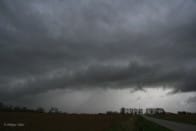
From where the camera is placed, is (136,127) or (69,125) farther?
(69,125)

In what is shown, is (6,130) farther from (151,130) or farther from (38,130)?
(151,130)

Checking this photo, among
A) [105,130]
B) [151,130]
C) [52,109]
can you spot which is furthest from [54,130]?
[52,109]

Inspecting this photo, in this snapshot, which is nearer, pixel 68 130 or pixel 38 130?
pixel 38 130

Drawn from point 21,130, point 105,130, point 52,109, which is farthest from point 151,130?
point 52,109

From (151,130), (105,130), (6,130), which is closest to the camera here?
(6,130)

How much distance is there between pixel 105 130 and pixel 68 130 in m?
5.02

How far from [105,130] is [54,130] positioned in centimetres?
672

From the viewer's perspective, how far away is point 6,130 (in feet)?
96.5

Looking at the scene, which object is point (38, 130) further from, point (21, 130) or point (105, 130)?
point (105, 130)

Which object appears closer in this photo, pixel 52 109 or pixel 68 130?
pixel 68 130

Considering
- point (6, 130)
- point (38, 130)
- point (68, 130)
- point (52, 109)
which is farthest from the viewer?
point (52, 109)

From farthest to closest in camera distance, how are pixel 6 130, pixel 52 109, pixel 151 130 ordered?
pixel 52 109, pixel 151 130, pixel 6 130

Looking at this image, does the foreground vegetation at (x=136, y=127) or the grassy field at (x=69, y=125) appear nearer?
the grassy field at (x=69, y=125)

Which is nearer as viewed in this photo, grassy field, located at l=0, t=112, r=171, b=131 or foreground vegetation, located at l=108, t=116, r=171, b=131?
grassy field, located at l=0, t=112, r=171, b=131
